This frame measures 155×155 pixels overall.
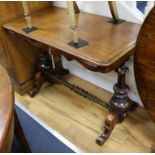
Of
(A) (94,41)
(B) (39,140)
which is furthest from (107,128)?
(A) (94,41)

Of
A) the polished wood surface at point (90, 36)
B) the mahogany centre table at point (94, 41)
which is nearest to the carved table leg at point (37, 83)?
the mahogany centre table at point (94, 41)

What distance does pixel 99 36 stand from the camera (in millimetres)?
1317

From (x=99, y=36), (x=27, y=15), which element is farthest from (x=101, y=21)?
(x=27, y=15)

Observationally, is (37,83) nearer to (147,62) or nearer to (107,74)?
(107,74)

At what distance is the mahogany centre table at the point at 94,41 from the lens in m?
1.14

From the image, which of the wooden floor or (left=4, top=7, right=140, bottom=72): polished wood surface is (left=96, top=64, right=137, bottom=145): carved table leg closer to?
the wooden floor

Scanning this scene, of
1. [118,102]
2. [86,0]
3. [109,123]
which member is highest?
[86,0]

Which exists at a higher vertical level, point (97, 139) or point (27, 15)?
point (27, 15)

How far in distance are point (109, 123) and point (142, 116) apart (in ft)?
1.11

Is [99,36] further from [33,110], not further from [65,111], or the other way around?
[33,110]

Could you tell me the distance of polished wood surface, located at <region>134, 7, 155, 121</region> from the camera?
943mm

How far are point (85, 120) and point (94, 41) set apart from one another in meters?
0.70

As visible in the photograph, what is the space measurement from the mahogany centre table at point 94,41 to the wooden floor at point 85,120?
0.08m

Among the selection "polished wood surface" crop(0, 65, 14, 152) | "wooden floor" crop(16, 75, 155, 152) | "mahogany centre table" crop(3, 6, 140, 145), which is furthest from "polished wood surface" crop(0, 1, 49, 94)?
"polished wood surface" crop(0, 65, 14, 152)
